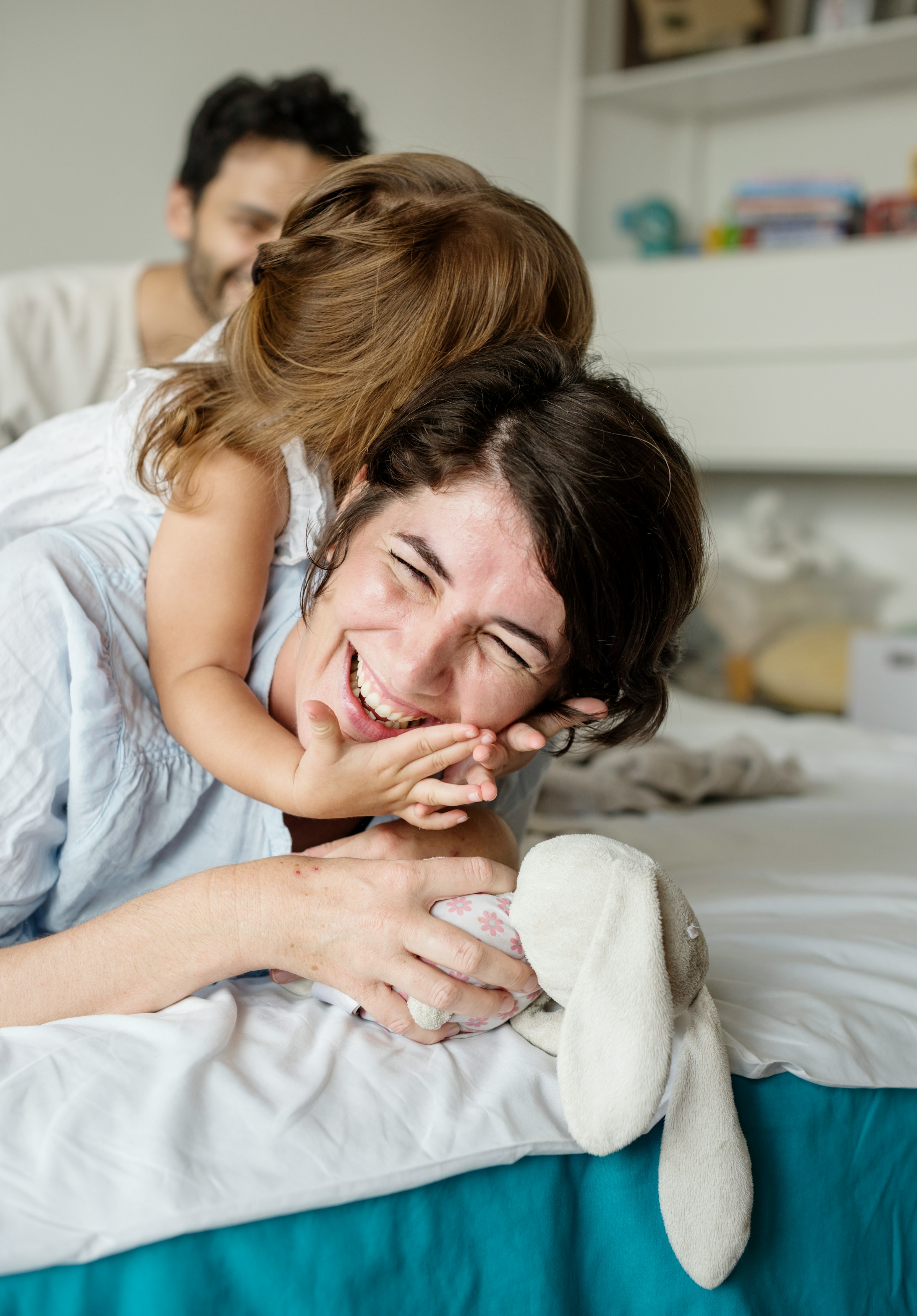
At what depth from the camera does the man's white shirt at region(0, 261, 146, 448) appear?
Result: 2.02m

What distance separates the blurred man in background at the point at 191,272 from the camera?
76.7 inches

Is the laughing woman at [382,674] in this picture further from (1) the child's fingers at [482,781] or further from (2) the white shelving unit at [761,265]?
(2) the white shelving unit at [761,265]

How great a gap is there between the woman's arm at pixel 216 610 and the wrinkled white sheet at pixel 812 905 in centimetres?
43

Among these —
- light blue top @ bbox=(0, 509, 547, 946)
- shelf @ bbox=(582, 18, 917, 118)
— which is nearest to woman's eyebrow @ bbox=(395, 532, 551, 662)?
light blue top @ bbox=(0, 509, 547, 946)

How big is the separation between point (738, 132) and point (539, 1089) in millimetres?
3332

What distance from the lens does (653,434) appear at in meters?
0.89

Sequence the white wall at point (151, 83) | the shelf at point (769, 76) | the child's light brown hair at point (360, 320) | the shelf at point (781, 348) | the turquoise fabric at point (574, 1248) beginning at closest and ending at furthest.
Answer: the turquoise fabric at point (574, 1248)
the child's light brown hair at point (360, 320)
the white wall at point (151, 83)
the shelf at point (781, 348)
the shelf at point (769, 76)

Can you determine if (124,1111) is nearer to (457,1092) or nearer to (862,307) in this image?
(457,1092)

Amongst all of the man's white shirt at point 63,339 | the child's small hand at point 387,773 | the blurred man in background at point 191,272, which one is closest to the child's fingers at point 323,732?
the child's small hand at point 387,773

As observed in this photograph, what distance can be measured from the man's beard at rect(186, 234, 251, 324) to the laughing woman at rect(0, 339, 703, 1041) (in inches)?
42.0

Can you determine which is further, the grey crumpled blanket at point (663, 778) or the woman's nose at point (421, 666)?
the grey crumpled blanket at point (663, 778)

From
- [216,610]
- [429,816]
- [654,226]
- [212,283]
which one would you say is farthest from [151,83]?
[429,816]

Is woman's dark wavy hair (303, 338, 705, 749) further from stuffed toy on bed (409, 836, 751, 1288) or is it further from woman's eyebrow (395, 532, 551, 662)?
stuffed toy on bed (409, 836, 751, 1288)

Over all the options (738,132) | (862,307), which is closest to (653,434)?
(862,307)
